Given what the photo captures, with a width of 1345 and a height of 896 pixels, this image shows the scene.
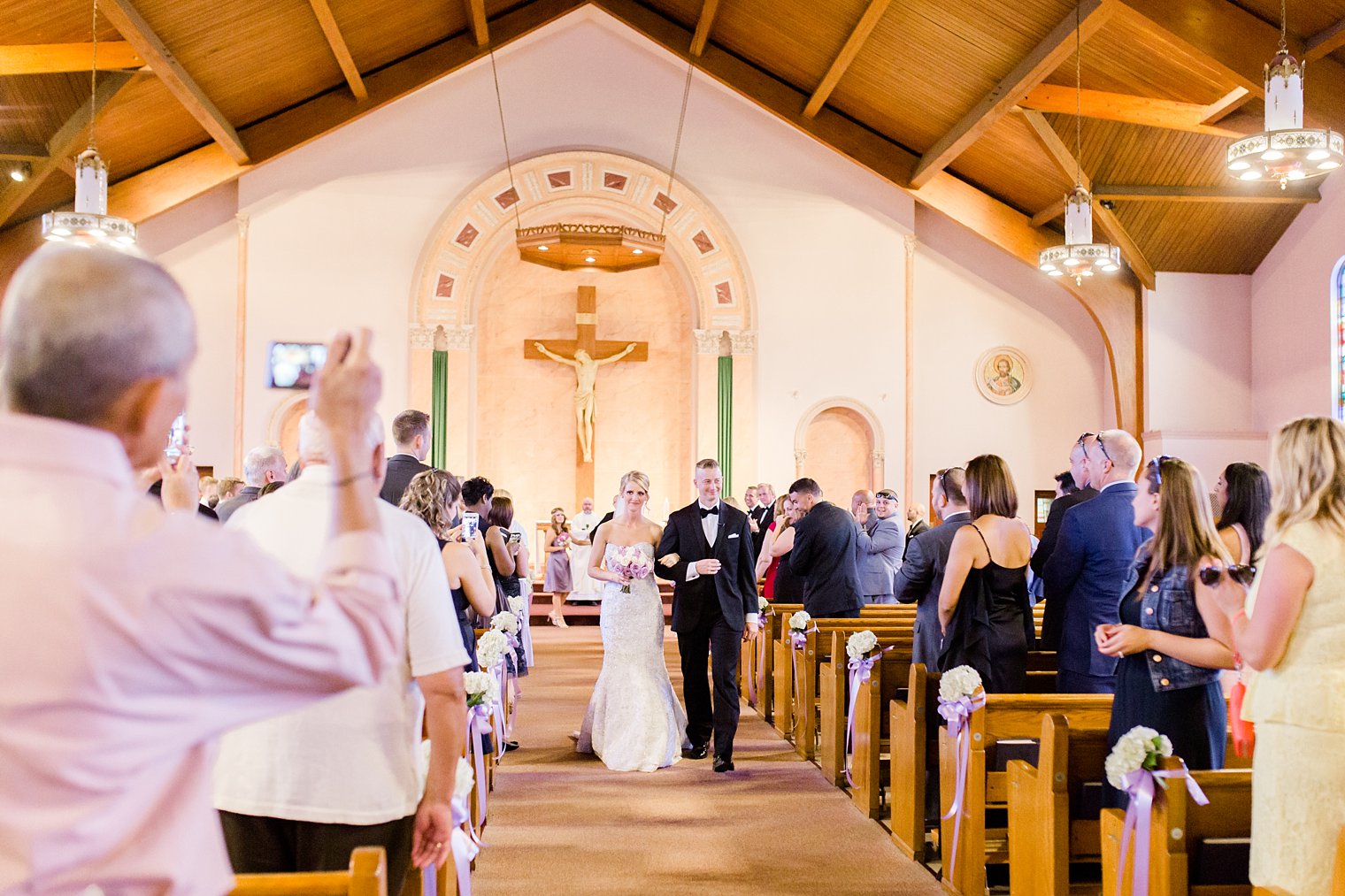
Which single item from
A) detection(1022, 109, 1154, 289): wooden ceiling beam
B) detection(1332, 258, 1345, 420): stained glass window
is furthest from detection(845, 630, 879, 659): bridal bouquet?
detection(1332, 258, 1345, 420): stained glass window

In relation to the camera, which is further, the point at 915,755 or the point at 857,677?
the point at 857,677

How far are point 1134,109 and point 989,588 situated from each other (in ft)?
26.6

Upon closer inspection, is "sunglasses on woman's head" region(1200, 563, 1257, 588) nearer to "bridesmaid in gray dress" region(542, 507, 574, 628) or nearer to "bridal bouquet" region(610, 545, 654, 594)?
"bridal bouquet" region(610, 545, 654, 594)

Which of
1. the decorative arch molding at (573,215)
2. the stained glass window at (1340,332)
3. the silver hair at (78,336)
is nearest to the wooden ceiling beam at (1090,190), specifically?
the stained glass window at (1340,332)

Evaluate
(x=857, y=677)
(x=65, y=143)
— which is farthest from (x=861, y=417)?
(x=857, y=677)

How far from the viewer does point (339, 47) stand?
1284 cm

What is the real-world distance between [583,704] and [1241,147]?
5.93 metres

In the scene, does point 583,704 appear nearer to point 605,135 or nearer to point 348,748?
point 348,748

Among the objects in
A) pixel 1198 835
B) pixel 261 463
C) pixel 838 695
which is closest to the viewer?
pixel 1198 835

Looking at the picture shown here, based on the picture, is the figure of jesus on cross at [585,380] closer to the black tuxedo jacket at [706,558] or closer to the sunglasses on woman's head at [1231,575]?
the black tuxedo jacket at [706,558]

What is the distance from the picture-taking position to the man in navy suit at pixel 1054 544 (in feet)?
16.0

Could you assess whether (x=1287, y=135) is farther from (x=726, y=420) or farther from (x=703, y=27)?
(x=726, y=420)

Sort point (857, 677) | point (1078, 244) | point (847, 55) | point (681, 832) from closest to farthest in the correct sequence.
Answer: point (681, 832) < point (857, 677) < point (1078, 244) < point (847, 55)

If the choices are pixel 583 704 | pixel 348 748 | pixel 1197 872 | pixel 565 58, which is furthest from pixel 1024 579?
pixel 565 58
